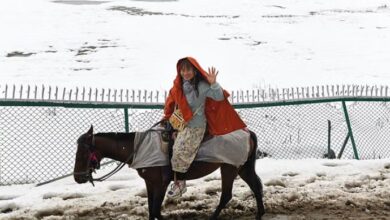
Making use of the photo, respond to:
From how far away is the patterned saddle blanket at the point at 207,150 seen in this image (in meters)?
5.34

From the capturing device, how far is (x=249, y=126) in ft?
34.5

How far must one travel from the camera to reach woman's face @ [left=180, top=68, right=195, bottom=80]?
17.2 feet

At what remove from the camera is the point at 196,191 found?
681 centimetres

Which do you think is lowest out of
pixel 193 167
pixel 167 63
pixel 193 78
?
pixel 167 63

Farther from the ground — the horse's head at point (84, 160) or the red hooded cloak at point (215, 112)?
the red hooded cloak at point (215, 112)

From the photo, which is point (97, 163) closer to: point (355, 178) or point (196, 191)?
point (196, 191)

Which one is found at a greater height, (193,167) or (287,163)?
(193,167)

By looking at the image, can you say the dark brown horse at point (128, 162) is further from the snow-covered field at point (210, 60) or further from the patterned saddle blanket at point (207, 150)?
the snow-covered field at point (210, 60)

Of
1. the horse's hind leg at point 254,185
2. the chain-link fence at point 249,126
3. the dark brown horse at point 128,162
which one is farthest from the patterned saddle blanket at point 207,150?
the chain-link fence at point 249,126

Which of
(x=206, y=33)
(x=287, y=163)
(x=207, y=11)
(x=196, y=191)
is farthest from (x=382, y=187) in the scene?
(x=207, y=11)

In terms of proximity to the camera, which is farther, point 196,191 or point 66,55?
point 66,55

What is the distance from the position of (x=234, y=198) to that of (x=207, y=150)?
4.61 feet

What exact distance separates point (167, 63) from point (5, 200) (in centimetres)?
1212

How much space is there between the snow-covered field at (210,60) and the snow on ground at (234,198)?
0.06 feet
